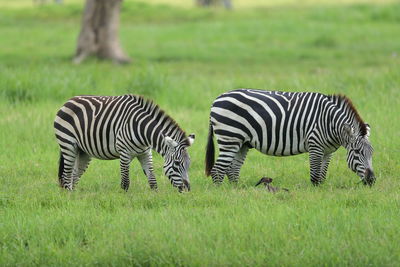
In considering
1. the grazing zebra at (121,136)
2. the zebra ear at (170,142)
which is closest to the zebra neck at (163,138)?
the grazing zebra at (121,136)

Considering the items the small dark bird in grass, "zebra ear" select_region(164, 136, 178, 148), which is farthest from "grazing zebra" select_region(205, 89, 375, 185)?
"zebra ear" select_region(164, 136, 178, 148)

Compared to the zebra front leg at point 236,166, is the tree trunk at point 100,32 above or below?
above

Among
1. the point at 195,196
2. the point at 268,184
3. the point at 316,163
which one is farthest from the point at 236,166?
the point at 195,196

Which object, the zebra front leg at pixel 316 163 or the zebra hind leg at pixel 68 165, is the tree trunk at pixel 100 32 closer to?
the zebra hind leg at pixel 68 165

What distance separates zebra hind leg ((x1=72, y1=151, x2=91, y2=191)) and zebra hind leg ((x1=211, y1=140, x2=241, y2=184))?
4.68ft

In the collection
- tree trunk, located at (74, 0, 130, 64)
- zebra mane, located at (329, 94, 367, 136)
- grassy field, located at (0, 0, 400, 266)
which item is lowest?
grassy field, located at (0, 0, 400, 266)

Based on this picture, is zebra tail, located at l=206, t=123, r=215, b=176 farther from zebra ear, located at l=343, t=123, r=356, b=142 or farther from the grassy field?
zebra ear, located at l=343, t=123, r=356, b=142

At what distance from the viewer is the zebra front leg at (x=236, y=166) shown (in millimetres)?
8836

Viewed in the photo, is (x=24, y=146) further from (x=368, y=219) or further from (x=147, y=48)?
(x=147, y=48)

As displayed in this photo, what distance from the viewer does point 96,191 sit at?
8.49 m

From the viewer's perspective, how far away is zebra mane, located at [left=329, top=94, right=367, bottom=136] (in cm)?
827

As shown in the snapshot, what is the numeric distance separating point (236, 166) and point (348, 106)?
4.65 ft

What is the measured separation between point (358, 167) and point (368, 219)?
1428mm

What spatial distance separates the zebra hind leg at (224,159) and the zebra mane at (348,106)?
3.85ft
